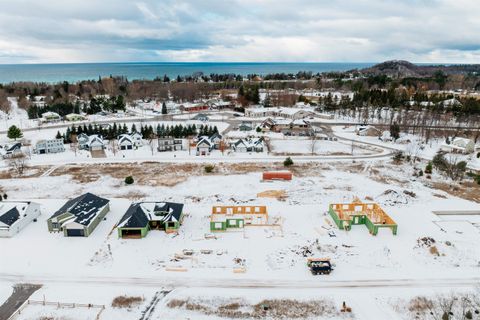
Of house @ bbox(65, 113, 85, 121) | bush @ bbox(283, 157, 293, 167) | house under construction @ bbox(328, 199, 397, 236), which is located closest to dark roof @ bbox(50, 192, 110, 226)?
house under construction @ bbox(328, 199, 397, 236)

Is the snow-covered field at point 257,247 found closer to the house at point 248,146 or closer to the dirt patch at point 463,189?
the dirt patch at point 463,189

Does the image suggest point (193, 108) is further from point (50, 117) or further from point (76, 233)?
point (76, 233)

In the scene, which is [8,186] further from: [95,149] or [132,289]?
[132,289]

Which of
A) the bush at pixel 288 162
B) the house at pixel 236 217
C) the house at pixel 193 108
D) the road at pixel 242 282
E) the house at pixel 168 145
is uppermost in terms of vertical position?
the house at pixel 193 108

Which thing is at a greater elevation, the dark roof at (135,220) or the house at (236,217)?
the dark roof at (135,220)

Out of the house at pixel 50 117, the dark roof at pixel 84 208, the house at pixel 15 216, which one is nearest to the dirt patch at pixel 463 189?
the dark roof at pixel 84 208

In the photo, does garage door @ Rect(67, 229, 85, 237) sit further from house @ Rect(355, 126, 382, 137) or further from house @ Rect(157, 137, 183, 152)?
house @ Rect(355, 126, 382, 137)

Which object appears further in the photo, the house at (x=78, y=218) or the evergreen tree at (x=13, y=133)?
the evergreen tree at (x=13, y=133)
